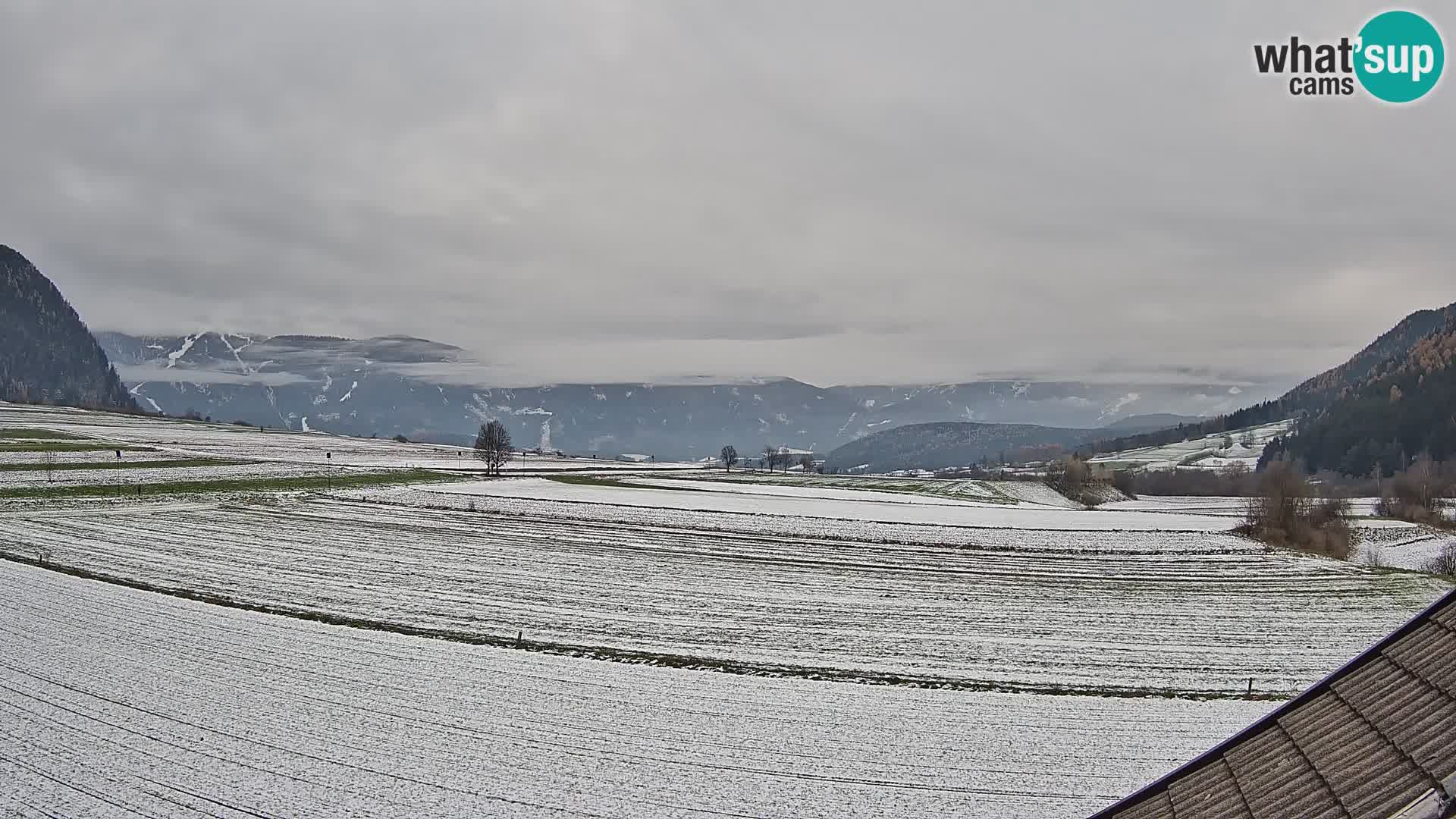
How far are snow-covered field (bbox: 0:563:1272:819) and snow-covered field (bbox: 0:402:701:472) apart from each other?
97303 mm

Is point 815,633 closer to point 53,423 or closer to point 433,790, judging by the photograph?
point 433,790

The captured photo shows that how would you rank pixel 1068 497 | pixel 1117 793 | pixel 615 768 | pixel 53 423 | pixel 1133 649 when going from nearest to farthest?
pixel 1117 793 → pixel 615 768 → pixel 1133 649 → pixel 1068 497 → pixel 53 423

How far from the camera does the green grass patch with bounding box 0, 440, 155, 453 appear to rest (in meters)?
101

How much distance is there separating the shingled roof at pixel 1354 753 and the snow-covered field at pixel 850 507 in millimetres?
63137

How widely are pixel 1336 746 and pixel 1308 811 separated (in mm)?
559

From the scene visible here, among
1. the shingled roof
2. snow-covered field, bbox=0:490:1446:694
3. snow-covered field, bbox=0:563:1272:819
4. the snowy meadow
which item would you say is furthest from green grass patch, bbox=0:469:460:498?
the shingled roof

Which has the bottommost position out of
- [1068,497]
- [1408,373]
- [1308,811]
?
[1068,497]

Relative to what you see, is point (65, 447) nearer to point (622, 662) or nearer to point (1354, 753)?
point (622, 662)

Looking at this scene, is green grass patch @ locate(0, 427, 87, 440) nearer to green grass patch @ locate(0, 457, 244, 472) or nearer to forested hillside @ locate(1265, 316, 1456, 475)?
green grass patch @ locate(0, 457, 244, 472)

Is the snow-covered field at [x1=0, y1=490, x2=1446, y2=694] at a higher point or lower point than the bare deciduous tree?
lower

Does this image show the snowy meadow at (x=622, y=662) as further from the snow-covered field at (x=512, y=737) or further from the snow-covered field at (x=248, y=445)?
the snow-covered field at (x=248, y=445)

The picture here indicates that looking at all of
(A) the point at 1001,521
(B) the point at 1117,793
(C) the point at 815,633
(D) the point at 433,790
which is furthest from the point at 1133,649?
(A) the point at 1001,521

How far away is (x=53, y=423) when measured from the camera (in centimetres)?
15575

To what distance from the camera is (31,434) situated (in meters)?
129
